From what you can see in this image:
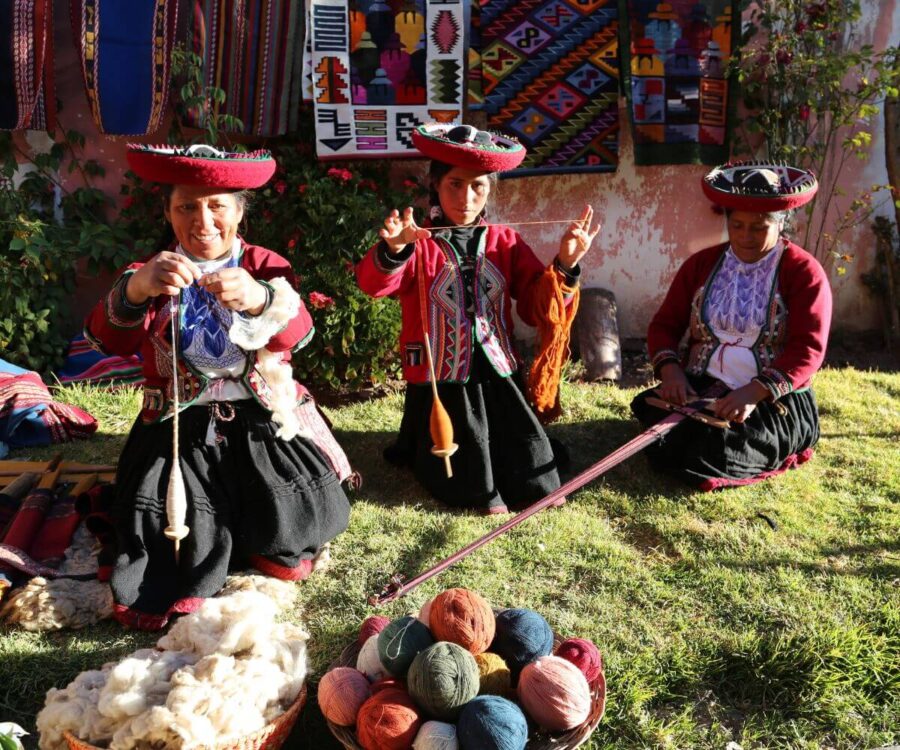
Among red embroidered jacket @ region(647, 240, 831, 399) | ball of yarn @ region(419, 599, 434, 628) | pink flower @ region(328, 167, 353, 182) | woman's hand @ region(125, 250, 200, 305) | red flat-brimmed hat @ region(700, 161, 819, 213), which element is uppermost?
red flat-brimmed hat @ region(700, 161, 819, 213)

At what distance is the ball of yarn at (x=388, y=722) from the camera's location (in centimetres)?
184

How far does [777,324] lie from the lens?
136 inches

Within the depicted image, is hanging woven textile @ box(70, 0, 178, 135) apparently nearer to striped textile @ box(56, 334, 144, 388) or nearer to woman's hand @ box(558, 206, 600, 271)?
striped textile @ box(56, 334, 144, 388)

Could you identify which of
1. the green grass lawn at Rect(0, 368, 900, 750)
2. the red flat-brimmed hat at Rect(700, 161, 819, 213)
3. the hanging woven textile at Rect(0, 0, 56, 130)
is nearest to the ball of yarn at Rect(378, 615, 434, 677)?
the green grass lawn at Rect(0, 368, 900, 750)

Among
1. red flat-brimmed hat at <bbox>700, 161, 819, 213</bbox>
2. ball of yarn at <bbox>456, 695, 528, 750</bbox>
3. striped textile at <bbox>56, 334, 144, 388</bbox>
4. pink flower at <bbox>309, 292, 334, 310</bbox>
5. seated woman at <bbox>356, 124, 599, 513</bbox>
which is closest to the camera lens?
ball of yarn at <bbox>456, 695, 528, 750</bbox>

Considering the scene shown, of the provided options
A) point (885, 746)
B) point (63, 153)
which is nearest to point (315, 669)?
point (885, 746)

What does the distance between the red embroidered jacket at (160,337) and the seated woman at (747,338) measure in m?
1.64

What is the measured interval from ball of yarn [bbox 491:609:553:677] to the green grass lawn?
32cm

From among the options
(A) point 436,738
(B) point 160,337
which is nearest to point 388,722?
(A) point 436,738

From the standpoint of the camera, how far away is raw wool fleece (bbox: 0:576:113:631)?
2574 millimetres

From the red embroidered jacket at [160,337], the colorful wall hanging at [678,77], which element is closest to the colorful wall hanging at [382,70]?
the colorful wall hanging at [678,77]

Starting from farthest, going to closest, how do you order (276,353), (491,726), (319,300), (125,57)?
(125,57), (319,300), (276,353), (491,726)

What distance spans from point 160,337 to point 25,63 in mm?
2751

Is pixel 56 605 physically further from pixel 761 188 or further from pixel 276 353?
pixel 761 188
